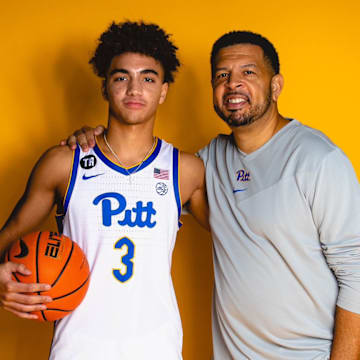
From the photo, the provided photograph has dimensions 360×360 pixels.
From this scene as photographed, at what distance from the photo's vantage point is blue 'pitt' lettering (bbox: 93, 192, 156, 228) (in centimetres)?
166

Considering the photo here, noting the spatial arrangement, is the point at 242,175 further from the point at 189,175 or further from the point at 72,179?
the point at 72,179

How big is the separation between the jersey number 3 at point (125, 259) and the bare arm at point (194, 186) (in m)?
0.34

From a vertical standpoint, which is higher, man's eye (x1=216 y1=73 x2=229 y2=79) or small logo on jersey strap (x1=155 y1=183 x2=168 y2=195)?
man's eye (x1=216 y1=73 x2=229 y2=79)

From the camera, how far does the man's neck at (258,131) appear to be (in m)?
1.76

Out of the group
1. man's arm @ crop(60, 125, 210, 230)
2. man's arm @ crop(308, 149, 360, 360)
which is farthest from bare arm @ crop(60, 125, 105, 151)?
man's arm @ crop(308, 149, 360, 360)

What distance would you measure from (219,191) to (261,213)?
0.76 feet

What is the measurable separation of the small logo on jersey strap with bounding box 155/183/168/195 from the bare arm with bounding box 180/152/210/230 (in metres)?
0.11

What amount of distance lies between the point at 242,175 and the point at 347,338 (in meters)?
0.66

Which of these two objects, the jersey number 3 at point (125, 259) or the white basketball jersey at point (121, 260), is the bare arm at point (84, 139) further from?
the jersey number 3 at point (125, 259)

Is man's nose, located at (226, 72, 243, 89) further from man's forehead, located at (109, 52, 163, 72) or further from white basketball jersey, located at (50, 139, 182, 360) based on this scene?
white basketball jersey, located at (50, 139, 182, 360)

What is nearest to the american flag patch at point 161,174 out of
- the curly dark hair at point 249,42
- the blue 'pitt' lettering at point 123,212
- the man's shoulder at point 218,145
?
the blue 'pitt' lettering at point 123,212

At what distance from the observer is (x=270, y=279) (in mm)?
1618

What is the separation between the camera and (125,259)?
5.32 feet

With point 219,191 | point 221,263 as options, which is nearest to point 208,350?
point 221,263
